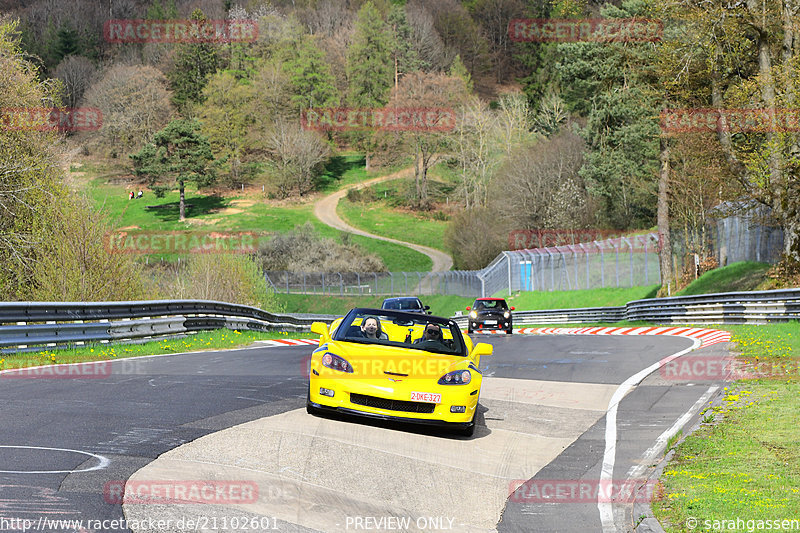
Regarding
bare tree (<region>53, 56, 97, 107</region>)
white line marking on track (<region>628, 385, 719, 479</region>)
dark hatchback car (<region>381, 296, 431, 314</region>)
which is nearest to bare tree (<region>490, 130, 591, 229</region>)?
dark hatchback car (<region>381, 296, 431, 314</region>)

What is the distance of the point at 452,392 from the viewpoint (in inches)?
374

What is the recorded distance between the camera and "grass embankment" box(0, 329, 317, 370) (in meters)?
16.0

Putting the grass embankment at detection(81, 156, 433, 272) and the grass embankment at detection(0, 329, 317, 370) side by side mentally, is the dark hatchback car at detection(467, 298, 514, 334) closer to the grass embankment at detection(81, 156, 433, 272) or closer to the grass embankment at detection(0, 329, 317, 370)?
the grass embankment at detection(0, 329, 317, 370)

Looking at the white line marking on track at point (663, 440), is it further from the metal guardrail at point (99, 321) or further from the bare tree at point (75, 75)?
the bare tree at point (75, 75)

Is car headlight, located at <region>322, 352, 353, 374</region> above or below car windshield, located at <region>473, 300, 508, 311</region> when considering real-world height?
above

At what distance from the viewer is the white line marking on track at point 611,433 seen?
6680 millimetres

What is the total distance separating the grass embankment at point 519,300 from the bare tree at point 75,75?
270 feet

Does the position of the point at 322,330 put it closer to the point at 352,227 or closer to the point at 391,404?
the point at 391,404

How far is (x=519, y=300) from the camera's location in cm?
5909

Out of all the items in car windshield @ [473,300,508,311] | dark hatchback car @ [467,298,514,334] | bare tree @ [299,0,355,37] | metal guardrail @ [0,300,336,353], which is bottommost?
dark hatchback car @ [467,298,514,334]

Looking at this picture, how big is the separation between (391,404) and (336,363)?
0.81 metres

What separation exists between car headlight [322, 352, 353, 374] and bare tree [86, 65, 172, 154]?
113934 millimetres

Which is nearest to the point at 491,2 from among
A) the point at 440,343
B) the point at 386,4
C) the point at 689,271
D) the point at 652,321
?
the point at 386,4

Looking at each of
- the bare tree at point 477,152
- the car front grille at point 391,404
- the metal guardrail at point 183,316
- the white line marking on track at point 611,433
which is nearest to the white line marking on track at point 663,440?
the white line marking on track at point 611,433
